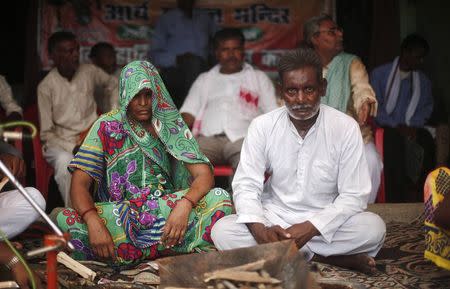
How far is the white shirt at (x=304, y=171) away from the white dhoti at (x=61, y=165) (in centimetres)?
206

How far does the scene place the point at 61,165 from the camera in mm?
6324

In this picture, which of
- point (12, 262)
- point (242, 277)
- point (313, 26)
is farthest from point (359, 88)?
point (12, 262)

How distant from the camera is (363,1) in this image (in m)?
8.08

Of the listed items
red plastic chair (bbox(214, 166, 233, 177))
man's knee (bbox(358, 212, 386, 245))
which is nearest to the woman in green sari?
man's knee (bbox(358, 212, 386, 245))

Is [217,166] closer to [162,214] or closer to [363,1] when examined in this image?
[162,214]

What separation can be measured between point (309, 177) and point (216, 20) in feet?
12.3

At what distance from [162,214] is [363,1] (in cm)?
424

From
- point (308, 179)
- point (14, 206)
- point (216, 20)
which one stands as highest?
point (216, 20)

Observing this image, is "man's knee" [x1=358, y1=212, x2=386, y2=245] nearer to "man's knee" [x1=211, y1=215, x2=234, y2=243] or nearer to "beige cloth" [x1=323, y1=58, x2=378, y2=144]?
"man's knee" [x1=211, y1=215, x2=234, y2=243]

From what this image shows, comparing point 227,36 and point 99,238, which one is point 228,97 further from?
point 99,238

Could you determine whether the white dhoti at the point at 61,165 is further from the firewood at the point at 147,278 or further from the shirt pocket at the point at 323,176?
the shirt pocket at the point at 323,176

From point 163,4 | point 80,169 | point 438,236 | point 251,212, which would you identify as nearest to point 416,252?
point 438,236

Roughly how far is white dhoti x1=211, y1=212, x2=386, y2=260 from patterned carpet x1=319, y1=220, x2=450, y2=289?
0.43 ft

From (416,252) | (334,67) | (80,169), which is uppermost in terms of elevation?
(334,67)
